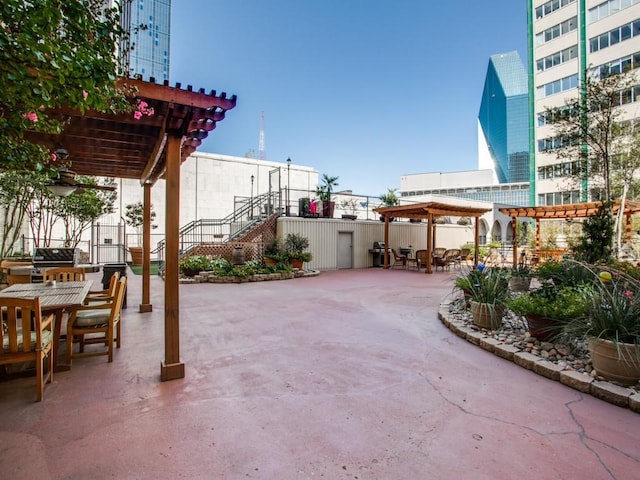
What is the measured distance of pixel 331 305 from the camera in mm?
6480

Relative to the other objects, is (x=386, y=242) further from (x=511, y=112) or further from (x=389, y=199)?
(x=511, y=112)

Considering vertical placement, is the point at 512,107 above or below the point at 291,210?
above

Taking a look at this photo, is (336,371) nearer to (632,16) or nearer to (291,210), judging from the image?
(291,210)

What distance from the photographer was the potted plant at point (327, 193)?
13930 mm

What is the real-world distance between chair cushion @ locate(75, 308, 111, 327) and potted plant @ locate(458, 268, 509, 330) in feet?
14.9

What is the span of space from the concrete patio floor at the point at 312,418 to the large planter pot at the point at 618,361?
35 centimetres

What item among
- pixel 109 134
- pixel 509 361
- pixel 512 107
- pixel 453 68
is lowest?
pixel 509 361

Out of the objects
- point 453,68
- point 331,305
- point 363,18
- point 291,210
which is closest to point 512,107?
point 453,68

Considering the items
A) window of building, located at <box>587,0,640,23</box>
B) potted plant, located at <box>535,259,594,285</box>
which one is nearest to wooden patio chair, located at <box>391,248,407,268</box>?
potted plant, located at <box>535,259,594,285</box>

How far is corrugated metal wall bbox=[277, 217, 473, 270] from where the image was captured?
13.0 meters

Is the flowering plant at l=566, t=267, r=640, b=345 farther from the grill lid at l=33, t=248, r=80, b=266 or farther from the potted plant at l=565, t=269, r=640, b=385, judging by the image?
the grill lid at l=33, t=248, r=80, b=266

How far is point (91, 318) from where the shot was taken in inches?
140

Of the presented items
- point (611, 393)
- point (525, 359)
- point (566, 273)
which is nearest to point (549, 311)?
point (525, 359)

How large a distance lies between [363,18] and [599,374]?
15777 mm
